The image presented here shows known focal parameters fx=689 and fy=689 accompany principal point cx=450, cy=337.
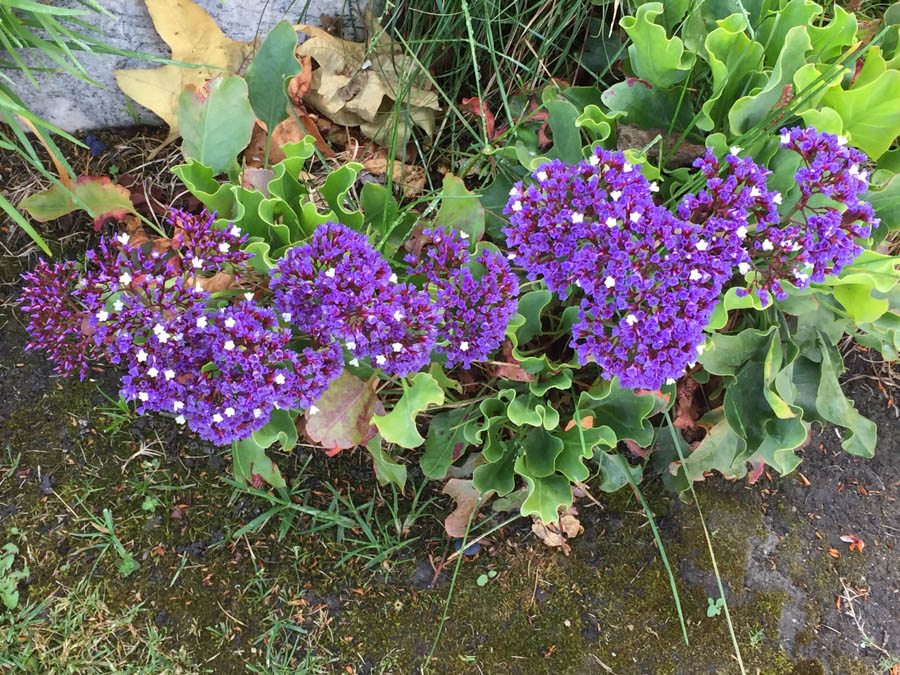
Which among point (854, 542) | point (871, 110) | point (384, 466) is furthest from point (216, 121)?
point (854, 542)

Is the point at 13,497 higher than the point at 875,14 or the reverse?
the reverse

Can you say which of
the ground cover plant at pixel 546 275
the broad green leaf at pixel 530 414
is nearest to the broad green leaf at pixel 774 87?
the ground cover plant at pixel 546 275

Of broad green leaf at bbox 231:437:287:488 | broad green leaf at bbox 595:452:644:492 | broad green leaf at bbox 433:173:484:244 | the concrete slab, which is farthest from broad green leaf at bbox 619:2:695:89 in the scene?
broad green leaf at bbox 231:437:287:488

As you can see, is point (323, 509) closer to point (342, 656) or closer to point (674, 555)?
point (342, 656)

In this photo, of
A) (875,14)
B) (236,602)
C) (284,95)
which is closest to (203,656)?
(236,602)

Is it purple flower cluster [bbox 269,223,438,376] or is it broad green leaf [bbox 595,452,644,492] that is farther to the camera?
broad green leaf [bbox 595,452,644,492]

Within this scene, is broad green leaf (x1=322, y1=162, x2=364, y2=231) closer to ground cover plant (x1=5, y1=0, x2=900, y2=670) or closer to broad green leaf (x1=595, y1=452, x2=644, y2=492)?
ground cover plant (x1=5, y1=0, x2=900, y2=670)

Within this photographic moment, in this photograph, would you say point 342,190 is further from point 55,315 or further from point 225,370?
point 55,315
